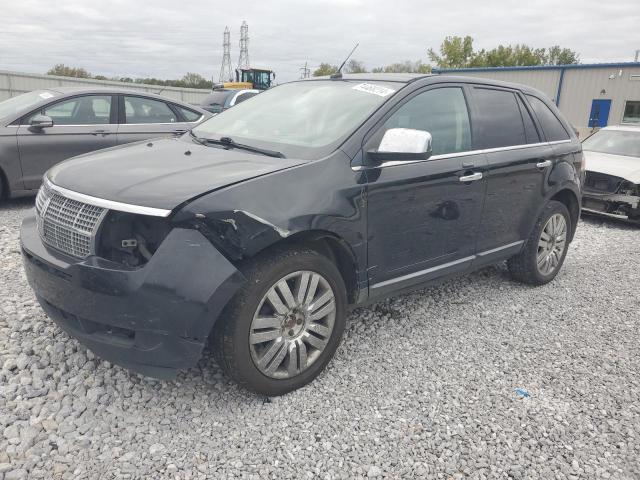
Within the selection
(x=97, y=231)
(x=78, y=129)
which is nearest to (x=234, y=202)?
(x=97, y=231)

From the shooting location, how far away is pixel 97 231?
2439mm

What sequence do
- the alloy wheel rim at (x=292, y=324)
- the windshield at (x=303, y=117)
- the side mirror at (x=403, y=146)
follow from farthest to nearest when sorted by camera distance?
1. the windshield at (x=303, y=117)
2. the side mirror at (x=403, y=146)
3. the alloy wheel rim at (x=292, y=324)

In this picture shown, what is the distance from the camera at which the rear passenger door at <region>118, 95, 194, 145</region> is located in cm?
711

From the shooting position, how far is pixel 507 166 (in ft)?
13.2

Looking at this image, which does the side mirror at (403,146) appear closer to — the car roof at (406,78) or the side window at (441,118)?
the side window at (441,118)

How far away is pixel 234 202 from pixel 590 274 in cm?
431

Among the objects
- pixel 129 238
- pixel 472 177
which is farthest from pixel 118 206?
pixel 472 177

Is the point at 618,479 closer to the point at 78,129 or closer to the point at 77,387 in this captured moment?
the point at 77,387

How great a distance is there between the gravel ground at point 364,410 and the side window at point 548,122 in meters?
1.74

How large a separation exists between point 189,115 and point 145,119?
710 millimetres

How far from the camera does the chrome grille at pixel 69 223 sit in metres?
2.47

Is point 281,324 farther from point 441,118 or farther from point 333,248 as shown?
point 441,118

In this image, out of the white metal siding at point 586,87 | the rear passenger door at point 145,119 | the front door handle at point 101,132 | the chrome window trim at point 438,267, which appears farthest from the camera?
the white metal siding at point 586,87

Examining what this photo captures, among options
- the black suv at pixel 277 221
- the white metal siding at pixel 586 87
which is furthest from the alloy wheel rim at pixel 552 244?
the white metal siding at pixel 586 87
